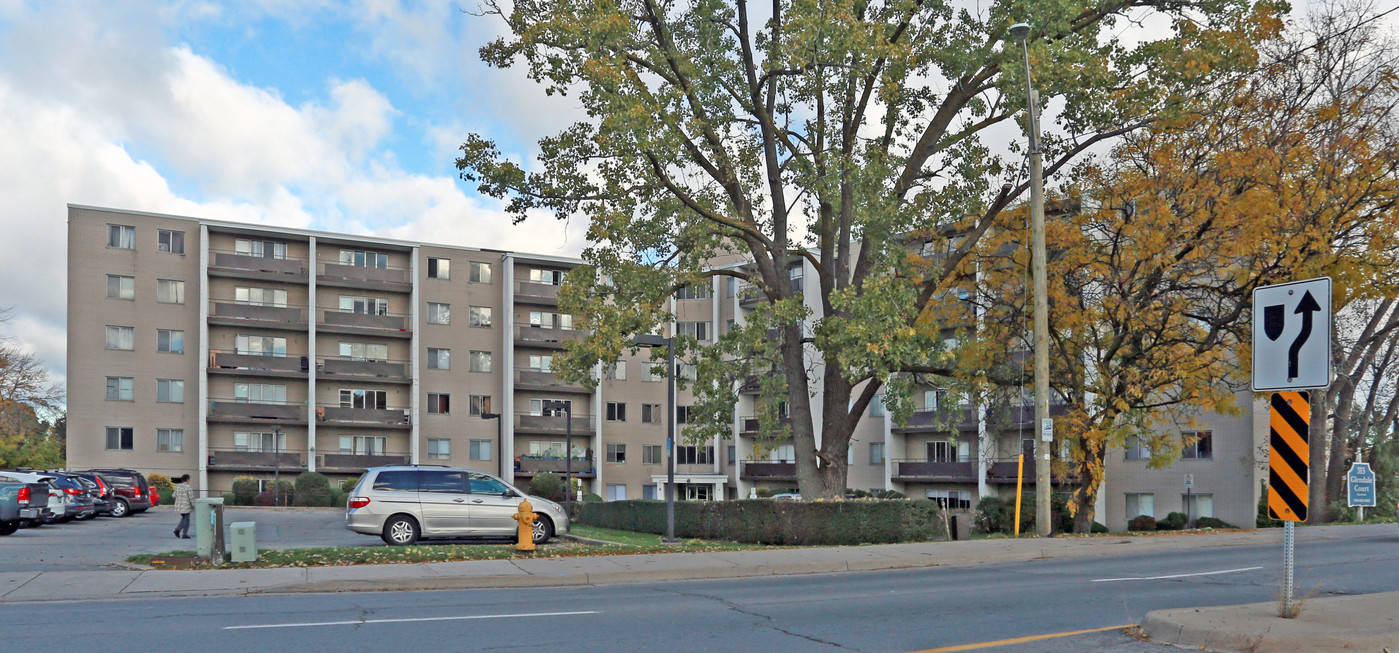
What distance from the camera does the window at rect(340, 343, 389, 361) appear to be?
6106 cm

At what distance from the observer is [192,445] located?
57.2m

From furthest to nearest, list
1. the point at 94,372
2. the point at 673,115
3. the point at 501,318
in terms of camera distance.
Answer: the point at 501,318 → the point at 94,372 → the point at 673,115

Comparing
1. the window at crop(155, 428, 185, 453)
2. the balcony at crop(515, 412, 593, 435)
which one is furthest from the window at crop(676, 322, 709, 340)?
the window at crop(155, 428, 185, 453)

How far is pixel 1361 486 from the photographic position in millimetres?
22969

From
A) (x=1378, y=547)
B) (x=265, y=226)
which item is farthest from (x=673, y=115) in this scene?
(x=265, y=226)

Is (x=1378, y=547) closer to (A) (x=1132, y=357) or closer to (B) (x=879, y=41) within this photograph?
(A) (x=1132, y=357)

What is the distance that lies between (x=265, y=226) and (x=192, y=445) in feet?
41.6

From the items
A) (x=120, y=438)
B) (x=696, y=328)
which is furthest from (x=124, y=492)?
(x=696, y=328)

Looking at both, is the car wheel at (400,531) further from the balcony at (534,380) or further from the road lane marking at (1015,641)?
the balcony at (534,380)

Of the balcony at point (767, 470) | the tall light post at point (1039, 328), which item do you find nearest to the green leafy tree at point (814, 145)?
the tall light post at point (1039, 328)

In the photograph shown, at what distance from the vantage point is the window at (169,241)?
187 feet

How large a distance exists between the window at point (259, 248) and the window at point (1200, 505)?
4916 cm

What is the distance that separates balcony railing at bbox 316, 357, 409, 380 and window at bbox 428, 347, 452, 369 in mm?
1469

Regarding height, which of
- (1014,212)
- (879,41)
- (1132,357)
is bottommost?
(1132,357)
